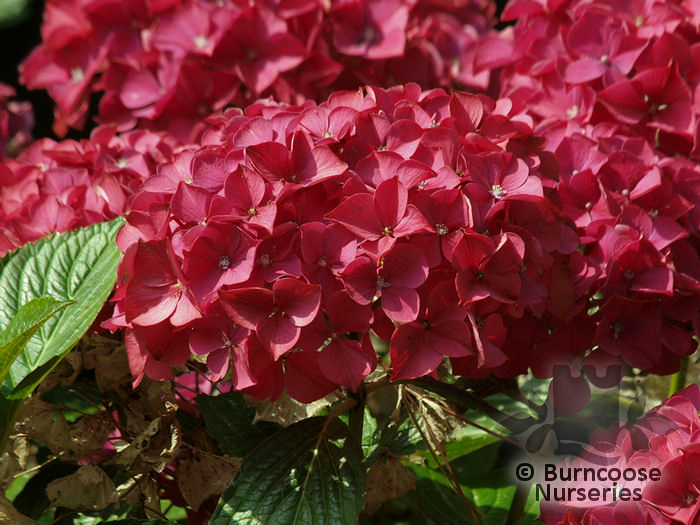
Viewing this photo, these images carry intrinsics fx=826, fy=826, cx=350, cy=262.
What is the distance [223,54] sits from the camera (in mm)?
1358

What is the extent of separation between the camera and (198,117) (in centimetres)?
138

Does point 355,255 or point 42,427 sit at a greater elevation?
point 355,255

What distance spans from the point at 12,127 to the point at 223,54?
559mm

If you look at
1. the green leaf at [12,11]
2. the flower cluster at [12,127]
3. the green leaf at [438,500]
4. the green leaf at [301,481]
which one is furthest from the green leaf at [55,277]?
the green leaf at [12,11]

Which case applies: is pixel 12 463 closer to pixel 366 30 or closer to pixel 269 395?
pixel 269 395

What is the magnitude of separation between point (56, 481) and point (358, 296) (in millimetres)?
429

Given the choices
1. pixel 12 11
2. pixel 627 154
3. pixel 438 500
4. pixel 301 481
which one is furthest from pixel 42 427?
pixel 12 11

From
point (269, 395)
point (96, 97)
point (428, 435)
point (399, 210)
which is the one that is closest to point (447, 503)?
point (428, 435)

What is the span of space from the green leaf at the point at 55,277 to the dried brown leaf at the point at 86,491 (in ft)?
0.41

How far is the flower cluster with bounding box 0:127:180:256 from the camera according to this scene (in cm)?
105

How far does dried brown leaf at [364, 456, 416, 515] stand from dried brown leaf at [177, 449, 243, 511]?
0.17 metres

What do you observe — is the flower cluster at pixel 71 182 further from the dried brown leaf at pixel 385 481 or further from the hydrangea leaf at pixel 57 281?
the dried brown leaf at pixel 385 481

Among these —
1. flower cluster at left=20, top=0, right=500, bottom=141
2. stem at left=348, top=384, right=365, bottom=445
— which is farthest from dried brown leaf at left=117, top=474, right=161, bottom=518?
flower cluster at left=20, top=0, right=500, bottom=141

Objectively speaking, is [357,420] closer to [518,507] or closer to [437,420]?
[437,420]
